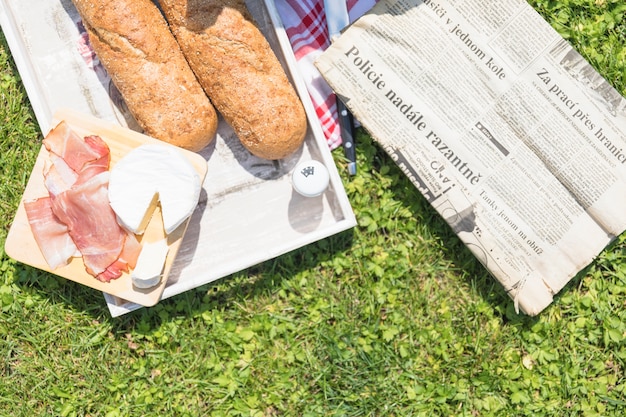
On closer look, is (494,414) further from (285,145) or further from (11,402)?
(11,402)

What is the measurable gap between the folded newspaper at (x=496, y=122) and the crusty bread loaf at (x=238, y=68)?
0.94 ft

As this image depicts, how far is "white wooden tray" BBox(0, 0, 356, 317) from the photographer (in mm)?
2438

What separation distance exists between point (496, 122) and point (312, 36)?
876mm

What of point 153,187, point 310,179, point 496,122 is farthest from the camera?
point 496,122

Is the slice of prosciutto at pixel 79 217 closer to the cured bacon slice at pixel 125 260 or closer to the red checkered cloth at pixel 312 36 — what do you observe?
the cured bacon slice at pixel 125 260

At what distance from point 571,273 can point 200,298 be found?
1.64 m

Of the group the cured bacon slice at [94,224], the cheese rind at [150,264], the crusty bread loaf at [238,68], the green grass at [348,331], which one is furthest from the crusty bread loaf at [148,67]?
the green grass at [348,331]

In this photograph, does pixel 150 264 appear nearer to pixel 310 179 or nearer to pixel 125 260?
pixel 125 260

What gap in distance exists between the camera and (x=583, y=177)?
8.31 feet

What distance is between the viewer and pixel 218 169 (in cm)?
256

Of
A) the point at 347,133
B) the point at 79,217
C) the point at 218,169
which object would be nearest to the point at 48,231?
the point at 79,217

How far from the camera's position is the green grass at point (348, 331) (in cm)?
271

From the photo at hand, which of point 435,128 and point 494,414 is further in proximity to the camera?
point 494,414

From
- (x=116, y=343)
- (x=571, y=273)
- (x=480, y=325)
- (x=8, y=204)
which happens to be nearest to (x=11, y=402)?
(x=116, y=343)
